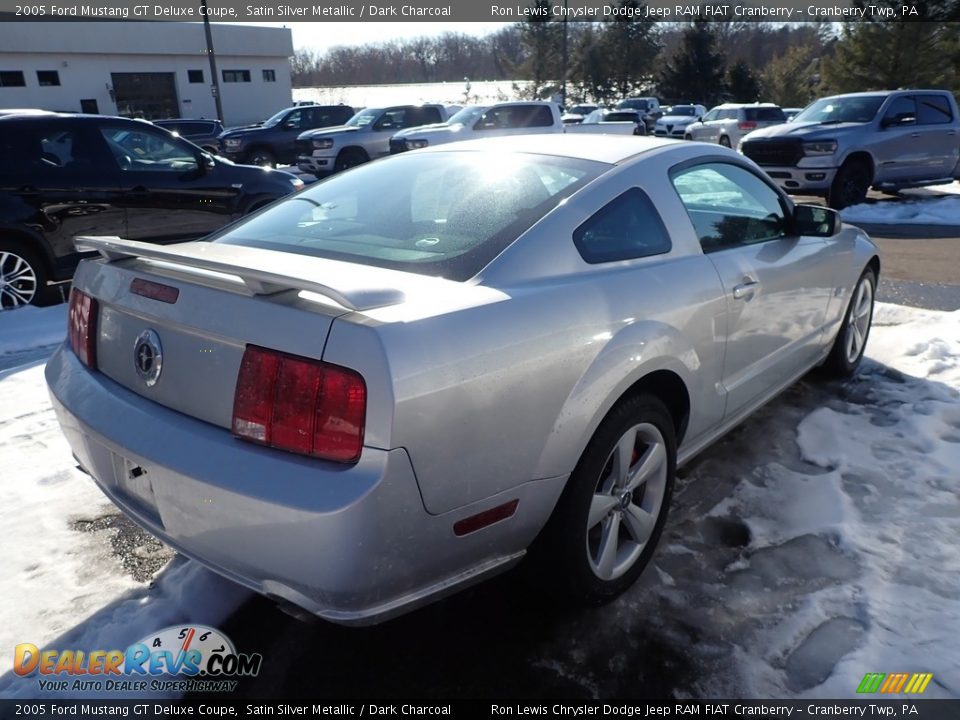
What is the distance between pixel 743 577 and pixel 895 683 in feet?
2.01

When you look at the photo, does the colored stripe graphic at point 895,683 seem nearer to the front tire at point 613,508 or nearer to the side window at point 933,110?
the front tire at point 613,508

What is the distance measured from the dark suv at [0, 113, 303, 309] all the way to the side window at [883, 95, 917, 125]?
10.7 meters

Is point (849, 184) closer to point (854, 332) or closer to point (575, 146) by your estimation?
point (854, 332)

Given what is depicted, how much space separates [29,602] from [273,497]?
141cm

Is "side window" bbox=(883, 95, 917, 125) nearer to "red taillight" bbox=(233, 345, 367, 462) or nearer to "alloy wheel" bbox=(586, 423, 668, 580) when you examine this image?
"alloy wheel" bbox=(586, 423, 668, 580)

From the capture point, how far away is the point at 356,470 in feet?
5.84

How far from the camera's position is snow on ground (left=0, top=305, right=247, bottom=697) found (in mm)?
2414

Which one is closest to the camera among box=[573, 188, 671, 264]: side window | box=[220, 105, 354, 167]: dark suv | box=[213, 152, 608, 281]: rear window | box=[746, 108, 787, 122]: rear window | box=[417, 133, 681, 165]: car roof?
box=[213, 152, 608, 281]: rear window

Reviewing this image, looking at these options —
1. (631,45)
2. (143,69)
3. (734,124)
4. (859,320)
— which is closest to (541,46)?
(631,45)

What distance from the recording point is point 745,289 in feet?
10.2

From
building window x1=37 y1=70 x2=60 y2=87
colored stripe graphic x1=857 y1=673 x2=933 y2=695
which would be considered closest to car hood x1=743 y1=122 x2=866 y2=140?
colored stripe graphic x1=857 y1=673 x2=933 y2=695

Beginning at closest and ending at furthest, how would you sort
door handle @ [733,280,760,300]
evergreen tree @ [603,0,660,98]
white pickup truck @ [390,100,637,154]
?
1. door handle @ [733,280,760,300]
2. white pickup truck @ [390,100,637,154]
3. evergreen tree @ [603,0,660,98]

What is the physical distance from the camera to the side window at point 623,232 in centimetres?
251

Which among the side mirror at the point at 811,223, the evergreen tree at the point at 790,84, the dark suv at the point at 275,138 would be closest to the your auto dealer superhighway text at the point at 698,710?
the side mirror at the point at 811,223
